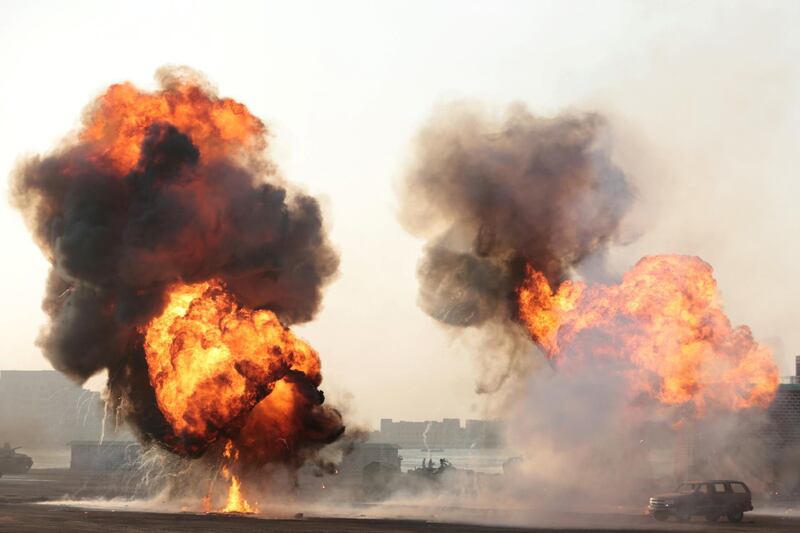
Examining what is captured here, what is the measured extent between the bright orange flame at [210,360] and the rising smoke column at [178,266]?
53mm

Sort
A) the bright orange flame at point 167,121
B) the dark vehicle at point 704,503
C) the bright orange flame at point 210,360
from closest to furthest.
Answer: the bright orange flame at point 210,360
the dark vehicle at point 704,503
the bright orange flame at point 167,121

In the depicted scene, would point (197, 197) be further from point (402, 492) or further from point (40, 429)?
→ point (40, 429)

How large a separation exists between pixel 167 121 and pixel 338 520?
56.6 feet

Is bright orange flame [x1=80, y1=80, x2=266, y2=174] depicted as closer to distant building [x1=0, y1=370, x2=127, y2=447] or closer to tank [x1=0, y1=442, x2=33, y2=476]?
tank [x1=0, y1=442, x2=33, y2=476]

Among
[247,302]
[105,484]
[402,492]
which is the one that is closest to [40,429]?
[105,484]

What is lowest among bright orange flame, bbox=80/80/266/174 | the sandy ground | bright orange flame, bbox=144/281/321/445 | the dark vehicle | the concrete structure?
the sandy ground

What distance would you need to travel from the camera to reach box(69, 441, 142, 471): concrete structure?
2923 inches

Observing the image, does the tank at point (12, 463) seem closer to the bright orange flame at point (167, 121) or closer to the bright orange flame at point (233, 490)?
the bright orange flame at point (233, 490)

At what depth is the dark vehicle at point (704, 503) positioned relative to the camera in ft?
126

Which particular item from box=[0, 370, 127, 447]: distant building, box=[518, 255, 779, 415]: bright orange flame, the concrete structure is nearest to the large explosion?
box=[518, 255, 779, 415]: bright orange flame

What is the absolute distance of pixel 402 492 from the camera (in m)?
54.5

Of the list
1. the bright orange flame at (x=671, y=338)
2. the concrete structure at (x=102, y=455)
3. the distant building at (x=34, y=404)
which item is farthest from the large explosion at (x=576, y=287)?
the distant building at (x=34, y=404)

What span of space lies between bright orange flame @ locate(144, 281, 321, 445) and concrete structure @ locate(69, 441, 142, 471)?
35491mm

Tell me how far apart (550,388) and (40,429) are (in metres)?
102
